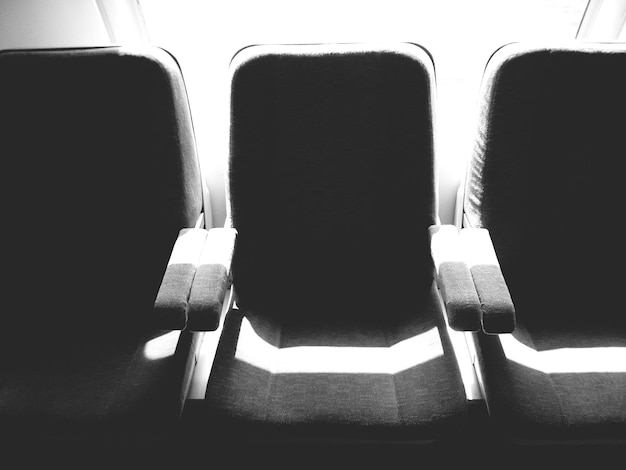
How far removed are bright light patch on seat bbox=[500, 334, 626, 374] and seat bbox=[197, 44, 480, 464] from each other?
156 millimetres

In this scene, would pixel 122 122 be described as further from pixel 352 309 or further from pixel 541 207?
pixel 541 207

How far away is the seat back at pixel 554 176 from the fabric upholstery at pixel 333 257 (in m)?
0.16

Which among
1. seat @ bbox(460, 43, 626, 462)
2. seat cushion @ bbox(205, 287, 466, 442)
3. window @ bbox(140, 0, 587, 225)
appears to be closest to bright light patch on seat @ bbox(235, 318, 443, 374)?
seat cushion @ bbox(205, 287, 466, 442)

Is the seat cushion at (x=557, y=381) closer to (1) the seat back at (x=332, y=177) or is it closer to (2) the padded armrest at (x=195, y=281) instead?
(1) the seat back at (x=332, y=177)

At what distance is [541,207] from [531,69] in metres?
0.36

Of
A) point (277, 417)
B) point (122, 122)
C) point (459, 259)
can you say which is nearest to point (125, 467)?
point (277, 417)

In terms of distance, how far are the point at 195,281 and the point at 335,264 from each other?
43 centimetres

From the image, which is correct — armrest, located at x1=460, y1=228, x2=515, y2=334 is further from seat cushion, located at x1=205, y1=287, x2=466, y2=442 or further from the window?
the window

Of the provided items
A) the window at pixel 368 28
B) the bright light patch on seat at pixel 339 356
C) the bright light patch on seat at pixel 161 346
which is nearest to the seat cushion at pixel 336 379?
the bright light patch on seat at pixel 339 356

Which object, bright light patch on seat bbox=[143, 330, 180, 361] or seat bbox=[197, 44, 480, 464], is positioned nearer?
seat bbox=[197, 44, 480, 464]

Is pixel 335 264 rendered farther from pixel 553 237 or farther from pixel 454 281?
pixel 553 237

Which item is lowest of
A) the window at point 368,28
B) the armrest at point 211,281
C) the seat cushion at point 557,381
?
the seat cushion at point 557,381

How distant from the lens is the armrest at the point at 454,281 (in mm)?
1005

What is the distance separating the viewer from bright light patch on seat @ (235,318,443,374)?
1.14 meters
